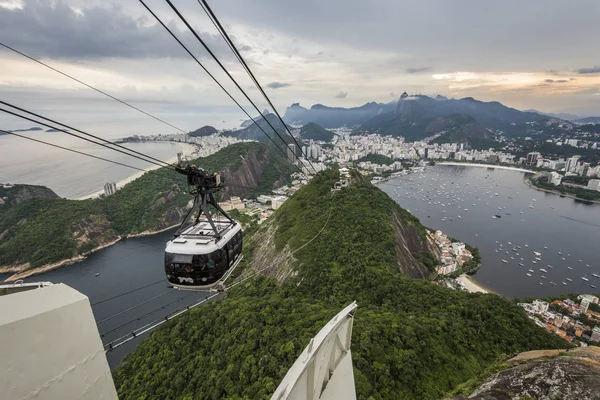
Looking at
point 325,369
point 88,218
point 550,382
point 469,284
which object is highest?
point 325,369

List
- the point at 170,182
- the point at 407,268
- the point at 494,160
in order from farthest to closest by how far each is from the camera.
Answer: the point at 494,160, the point at 170,182, the point at 407,268

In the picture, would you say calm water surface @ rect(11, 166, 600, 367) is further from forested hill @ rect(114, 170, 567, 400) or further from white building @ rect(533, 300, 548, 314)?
white building @ rect(533, 300, 548, 314)

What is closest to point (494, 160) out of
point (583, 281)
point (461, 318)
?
point (583, 281)

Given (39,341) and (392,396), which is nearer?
(39,341)

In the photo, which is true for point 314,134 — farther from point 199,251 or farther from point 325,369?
point 325,369

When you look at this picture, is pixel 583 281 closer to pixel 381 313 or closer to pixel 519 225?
pixel 519 225

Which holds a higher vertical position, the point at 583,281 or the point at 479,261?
the point at 479,261

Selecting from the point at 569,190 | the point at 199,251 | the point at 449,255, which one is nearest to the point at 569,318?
the point at 449,255
